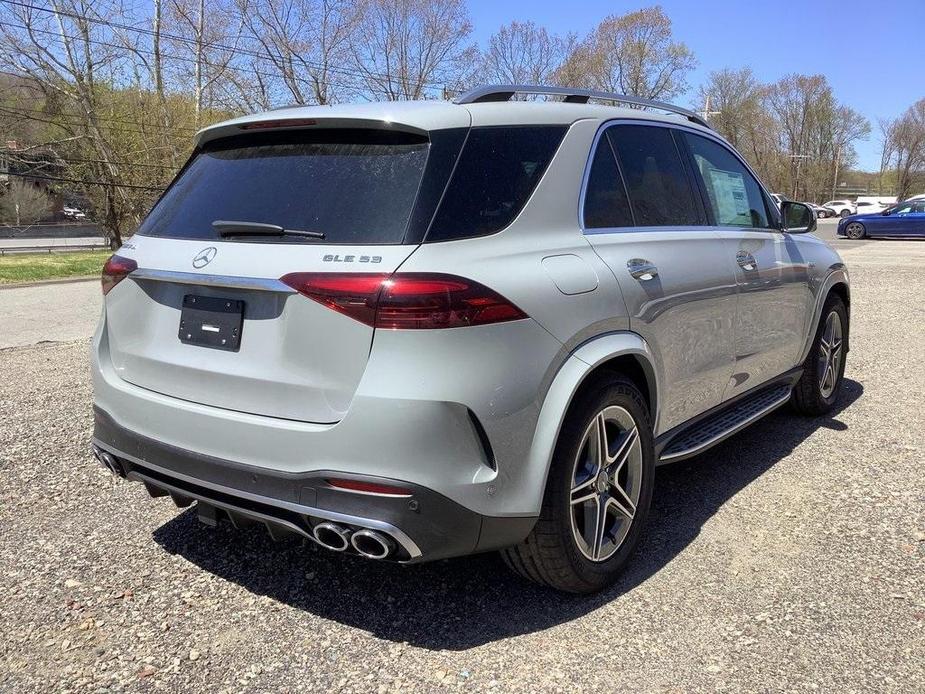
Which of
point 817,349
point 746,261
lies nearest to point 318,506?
point 746,261

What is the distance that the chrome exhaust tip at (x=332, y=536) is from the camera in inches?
93.9

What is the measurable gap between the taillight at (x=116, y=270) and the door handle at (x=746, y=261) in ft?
9.28

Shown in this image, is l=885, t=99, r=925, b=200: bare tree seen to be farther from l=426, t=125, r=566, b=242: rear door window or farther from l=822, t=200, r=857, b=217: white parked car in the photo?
l=426, t=125, r=566, b=242: rear door window

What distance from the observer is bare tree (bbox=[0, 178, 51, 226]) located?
2219 inches

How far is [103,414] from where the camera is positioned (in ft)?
9.83

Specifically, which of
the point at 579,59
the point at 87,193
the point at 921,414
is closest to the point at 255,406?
the point at 921,414

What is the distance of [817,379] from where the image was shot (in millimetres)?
5242

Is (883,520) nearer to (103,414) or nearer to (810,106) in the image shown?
(103,414)

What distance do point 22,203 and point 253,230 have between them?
65.1m

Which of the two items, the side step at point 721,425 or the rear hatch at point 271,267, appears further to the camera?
the side step at point 721,425

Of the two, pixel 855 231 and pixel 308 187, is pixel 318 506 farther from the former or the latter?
pixel 855 231

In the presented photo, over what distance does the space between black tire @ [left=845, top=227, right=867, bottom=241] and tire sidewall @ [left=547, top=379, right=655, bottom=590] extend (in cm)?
3096

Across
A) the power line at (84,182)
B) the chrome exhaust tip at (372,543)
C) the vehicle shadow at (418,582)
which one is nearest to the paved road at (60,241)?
the power line at (84,182)

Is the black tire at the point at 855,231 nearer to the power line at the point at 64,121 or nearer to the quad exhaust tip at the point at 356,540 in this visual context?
the power line at the point at 64,121
